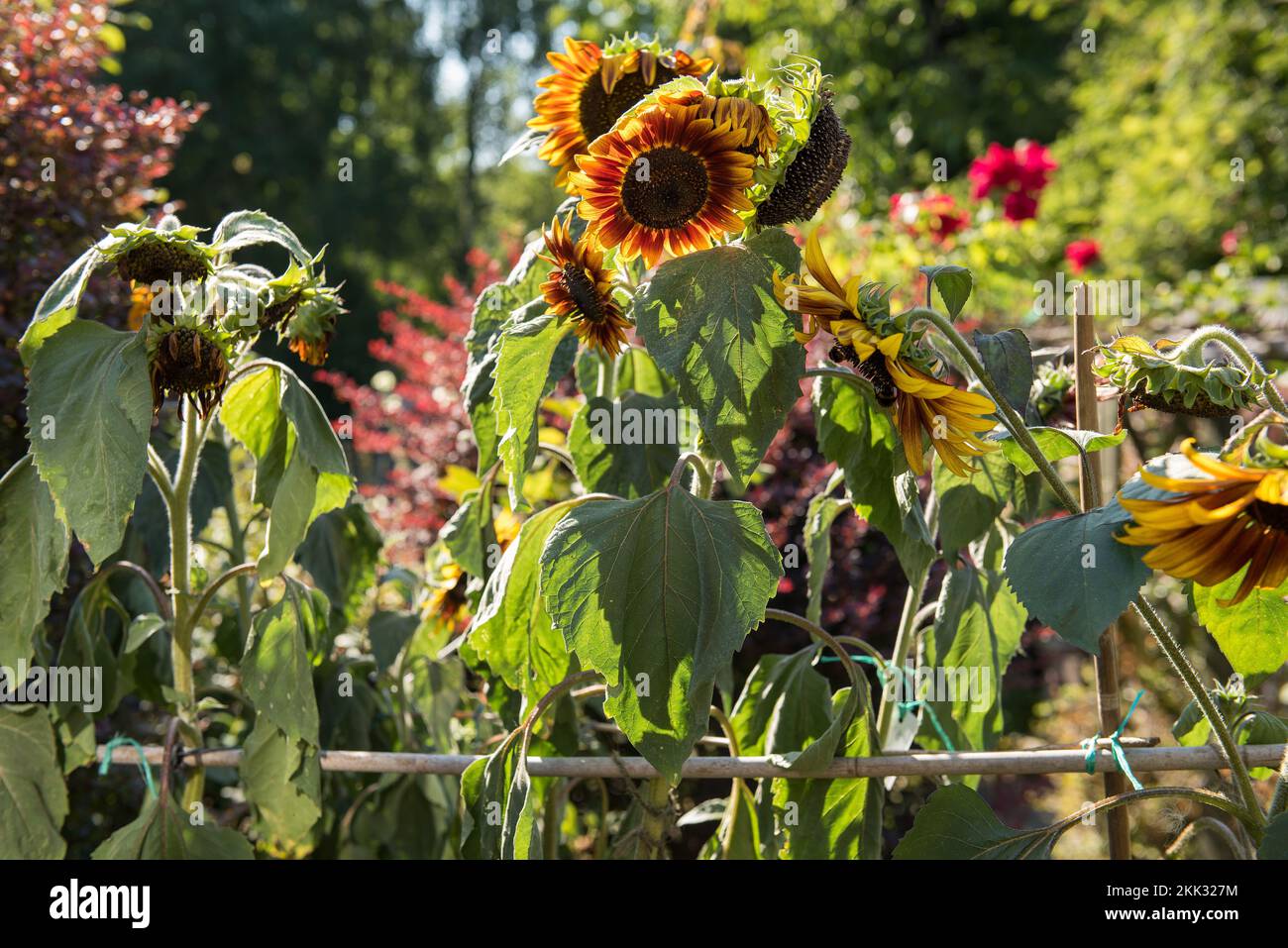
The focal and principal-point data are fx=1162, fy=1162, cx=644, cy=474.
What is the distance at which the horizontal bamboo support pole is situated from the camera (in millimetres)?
1387

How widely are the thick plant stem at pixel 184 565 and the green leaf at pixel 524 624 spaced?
0.45 metres

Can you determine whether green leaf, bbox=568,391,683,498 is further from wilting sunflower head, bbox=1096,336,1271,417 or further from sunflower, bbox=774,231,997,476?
wilting sunflower head, bbox=1096,336,1271,417

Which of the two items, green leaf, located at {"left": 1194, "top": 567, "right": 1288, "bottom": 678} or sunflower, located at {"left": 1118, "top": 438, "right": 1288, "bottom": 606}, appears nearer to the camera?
sunflower, located at {"left": 1118, "top": 438, "right": 1288, "bottom": 606}

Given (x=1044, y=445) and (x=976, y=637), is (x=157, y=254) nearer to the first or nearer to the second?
(x=1044, y=445)

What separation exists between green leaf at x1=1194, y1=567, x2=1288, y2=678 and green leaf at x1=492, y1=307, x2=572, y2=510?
0.76 m

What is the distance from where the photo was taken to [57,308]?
1372 mm

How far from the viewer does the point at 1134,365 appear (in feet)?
3.89

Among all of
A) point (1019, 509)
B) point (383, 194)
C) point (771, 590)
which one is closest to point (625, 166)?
point (771, 590)

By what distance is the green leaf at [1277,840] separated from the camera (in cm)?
114

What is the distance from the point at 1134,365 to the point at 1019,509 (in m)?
0.47

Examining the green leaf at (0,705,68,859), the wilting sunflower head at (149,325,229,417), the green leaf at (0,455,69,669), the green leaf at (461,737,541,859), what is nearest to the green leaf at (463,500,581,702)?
the green leaf at (461,737,541,859)

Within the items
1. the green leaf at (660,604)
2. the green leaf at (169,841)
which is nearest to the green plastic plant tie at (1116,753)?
the green leaf at (660,604)

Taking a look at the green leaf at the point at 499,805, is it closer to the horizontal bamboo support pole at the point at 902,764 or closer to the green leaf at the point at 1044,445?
the horizontal bamboo support pole at the point at 902,764
